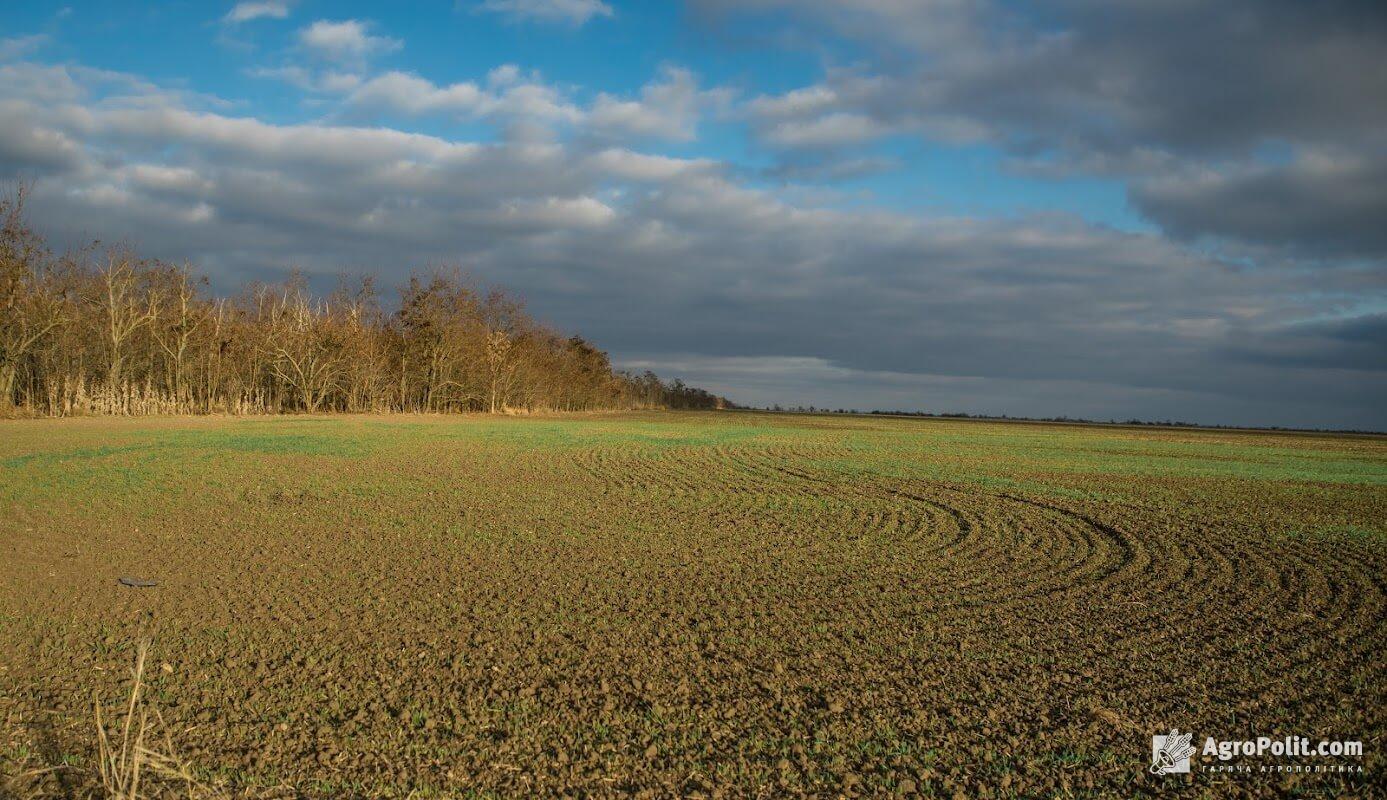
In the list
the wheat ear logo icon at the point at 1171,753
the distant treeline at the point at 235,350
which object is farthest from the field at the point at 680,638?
the distant treeline at the point at 235,350

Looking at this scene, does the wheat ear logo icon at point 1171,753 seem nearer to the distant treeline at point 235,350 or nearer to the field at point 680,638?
the field at point 680,638

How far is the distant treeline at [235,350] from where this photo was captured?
36312 mm

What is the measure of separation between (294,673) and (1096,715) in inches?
218

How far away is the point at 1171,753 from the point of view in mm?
4414

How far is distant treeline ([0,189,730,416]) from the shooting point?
36.3m

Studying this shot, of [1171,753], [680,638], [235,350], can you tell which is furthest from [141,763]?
[235,350]

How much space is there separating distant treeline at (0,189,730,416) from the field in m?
29.6

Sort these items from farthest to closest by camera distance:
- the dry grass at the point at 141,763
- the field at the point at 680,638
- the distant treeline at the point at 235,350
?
the distant treeline at the point at 235,350 → the field at the point at 680,638 → the dry grass at the point at 141,763

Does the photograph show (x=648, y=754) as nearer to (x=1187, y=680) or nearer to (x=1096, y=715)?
(x=1096, y=715)

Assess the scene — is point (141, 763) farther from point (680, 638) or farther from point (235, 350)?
point (235, 350)

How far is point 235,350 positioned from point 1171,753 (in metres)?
51.6

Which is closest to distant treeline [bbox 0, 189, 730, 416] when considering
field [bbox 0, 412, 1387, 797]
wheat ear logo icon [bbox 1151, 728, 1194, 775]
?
field [bbox 0, 412, 1387, 797]

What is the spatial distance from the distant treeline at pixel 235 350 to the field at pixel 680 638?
29.6m

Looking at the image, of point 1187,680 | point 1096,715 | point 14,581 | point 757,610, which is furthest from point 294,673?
point 1187,680
